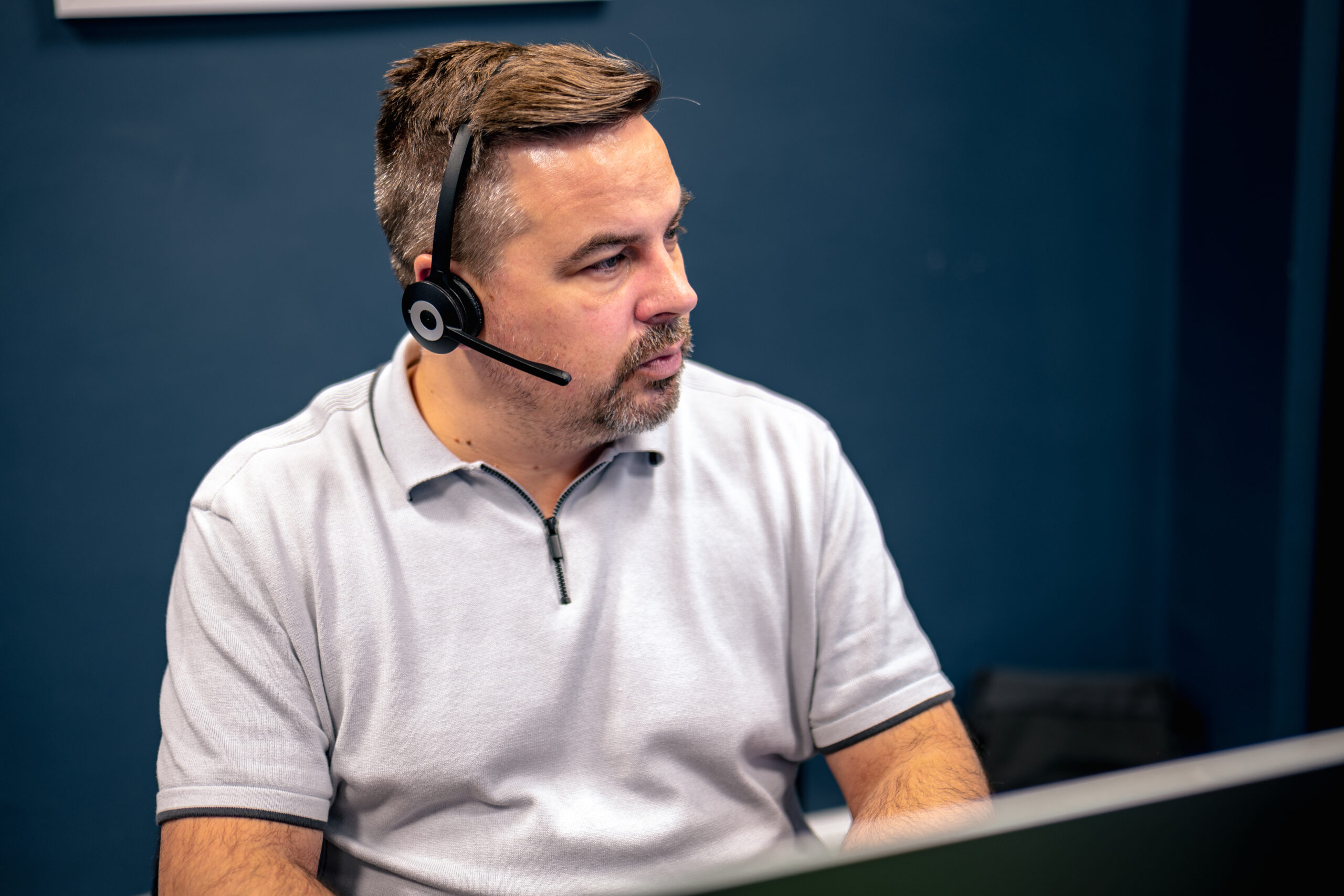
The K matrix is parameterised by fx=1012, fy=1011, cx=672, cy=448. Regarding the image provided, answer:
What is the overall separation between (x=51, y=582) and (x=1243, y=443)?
2.16 m

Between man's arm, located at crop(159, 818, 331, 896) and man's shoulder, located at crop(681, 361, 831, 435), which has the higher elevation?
man's shoulder, located at crop(681, 361, 831, 435)

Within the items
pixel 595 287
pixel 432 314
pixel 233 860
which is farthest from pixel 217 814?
pixel 595 287

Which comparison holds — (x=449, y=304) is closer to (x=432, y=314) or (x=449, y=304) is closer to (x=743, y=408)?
(x=432, y=314)

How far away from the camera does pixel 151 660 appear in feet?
5.69

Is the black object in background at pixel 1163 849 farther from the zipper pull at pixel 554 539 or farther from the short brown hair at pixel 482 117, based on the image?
the short brown hair at pixel 482 117

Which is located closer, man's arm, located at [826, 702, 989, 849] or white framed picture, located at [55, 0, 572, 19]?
man's arm, located at [826, 702, 989, 849]

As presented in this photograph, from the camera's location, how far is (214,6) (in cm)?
156

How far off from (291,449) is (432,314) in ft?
0.70

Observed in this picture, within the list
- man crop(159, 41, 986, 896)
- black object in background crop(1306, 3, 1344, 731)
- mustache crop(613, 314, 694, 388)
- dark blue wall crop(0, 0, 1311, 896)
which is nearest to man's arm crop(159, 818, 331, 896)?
man crop(159, 41, 986, 896)

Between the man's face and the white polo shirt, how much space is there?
80 millimetres

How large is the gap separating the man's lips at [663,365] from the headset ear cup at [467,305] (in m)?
0.18

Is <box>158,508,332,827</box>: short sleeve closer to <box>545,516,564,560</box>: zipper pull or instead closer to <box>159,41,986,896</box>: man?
<box>159,41,986,896</box>: man

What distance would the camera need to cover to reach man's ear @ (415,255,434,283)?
1071 millimetres

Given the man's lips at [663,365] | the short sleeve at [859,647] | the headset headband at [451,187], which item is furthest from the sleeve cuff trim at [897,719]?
the headset headband at [451,187]
